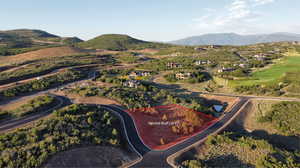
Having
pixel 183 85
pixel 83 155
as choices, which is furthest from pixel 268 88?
pixel 83 155

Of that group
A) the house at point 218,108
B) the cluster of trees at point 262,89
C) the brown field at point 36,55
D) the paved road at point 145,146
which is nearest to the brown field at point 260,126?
the paved road at point 145,146

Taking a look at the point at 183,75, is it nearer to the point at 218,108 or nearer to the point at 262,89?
the point at 262,89

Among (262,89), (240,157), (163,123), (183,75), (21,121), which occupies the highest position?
(183,75)

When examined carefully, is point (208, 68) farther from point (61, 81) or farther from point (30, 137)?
point (30, 137)

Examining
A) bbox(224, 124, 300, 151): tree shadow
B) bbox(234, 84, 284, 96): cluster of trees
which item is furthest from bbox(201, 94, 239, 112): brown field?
bbox(224, 124, 300, 151): tree shadow

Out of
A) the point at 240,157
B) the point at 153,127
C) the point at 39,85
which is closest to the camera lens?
the point at 240,157

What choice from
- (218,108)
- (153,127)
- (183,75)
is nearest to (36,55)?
(183,75)

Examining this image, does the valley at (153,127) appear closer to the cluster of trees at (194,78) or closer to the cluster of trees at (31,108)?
the cluster of trees at (31,108)
